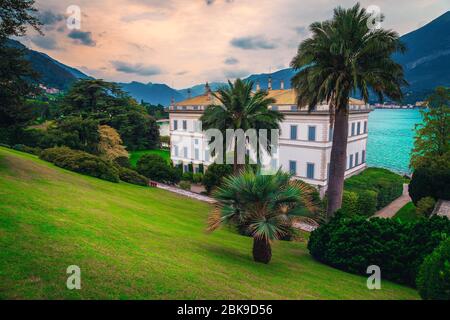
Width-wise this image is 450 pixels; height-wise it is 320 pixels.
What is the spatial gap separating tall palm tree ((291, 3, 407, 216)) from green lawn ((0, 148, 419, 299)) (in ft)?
27.3

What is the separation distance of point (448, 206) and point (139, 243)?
22.8 metres

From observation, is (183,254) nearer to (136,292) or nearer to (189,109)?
(136,292)

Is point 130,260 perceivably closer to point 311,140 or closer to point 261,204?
point 261,204

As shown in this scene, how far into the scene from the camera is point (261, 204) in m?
11.4

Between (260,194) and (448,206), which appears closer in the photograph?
(260,194)

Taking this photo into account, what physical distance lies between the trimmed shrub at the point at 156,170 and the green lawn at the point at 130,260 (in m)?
22.5

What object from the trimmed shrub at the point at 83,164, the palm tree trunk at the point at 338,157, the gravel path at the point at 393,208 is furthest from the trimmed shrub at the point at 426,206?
the trimmed shrub at the point at 83,164

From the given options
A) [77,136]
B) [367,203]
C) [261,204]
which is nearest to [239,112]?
[261,204]

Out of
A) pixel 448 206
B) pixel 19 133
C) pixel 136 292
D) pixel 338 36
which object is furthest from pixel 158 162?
pixel 136 292

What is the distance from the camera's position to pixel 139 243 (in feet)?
34.7

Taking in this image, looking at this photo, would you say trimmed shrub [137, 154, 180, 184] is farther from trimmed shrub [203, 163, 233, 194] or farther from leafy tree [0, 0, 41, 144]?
leafy tree [0, 0, 41, 144]

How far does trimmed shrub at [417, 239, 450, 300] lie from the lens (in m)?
7.89

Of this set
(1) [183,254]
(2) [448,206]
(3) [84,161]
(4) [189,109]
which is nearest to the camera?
(1) [183,254]

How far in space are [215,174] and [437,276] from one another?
25844 mm
